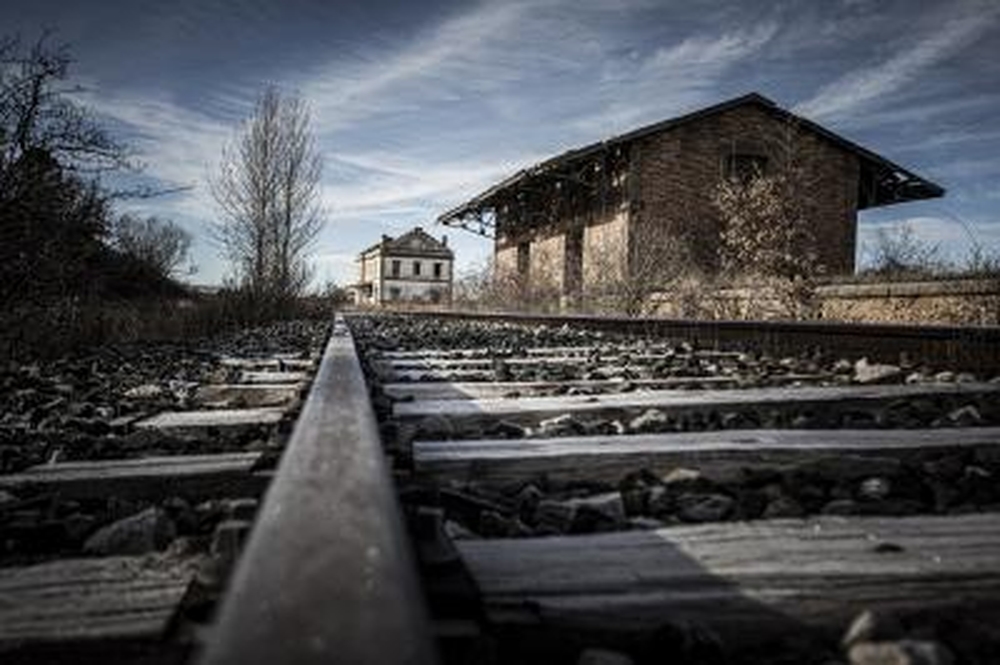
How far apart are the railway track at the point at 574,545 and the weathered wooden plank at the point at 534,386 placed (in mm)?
600

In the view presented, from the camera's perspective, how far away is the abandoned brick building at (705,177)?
21.1 metres

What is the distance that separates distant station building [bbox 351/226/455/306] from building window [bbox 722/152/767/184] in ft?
184

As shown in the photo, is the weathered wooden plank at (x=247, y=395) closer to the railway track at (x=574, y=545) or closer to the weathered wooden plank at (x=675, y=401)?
the railway track at (x=574, y=545)

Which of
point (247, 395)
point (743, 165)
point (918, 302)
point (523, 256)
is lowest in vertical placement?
point (247, 395)

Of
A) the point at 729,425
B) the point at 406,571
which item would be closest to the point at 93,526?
the point at 406,571

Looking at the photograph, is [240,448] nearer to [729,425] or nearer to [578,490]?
[578,490]

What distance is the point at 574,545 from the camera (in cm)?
138

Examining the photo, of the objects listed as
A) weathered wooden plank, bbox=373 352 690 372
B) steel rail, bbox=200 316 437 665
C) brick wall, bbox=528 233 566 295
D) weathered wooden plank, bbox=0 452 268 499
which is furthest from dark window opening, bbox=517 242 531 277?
steel rail, bbox=200 316 437 665

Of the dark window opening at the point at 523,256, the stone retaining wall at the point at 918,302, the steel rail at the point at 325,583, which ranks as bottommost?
the steel rail at the point at 325,583

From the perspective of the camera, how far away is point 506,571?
Answer: 49.1 inches

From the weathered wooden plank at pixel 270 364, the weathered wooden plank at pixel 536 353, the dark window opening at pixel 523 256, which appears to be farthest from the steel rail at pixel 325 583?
the dark window opening at pixel 523 256

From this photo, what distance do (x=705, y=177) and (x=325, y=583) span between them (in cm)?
2238

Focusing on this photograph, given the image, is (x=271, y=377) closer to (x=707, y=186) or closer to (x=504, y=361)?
(x=504, y=361)

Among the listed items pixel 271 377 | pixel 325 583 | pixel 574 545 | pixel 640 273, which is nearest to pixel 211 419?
pixel 271 377
